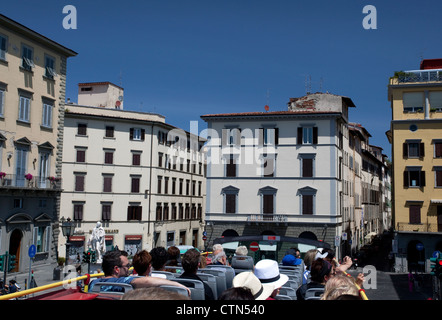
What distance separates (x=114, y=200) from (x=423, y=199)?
30.9m

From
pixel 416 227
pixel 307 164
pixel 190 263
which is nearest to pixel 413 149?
pixel 416 227

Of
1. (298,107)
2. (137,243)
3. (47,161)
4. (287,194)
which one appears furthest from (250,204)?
(47,161)

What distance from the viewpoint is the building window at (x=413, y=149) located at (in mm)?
40688

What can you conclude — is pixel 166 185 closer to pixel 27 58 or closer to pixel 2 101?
pixel 27 58

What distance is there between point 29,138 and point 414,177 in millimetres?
31139

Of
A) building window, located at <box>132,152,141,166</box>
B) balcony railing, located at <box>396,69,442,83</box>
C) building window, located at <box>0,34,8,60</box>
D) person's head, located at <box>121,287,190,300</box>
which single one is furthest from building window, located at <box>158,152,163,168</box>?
person's head, located at <box>121,287,190,300</box>

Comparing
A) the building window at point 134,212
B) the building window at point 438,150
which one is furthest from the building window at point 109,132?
the building window at point 438,150

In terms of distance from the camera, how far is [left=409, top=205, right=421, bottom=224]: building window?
132ft

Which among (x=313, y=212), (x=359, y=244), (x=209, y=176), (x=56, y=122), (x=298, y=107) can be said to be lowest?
(x=359, y=244)

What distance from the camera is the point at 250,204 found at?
4544cm

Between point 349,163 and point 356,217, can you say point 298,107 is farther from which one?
point 356,217

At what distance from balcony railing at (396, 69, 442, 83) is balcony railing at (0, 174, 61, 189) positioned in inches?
1185

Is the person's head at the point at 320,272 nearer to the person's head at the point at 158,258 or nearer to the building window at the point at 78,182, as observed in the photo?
the person's head at the point at 158,258

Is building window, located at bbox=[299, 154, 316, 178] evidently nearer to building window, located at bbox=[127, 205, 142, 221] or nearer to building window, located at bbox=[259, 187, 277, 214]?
building window, located at bbox=[259, 187, 277, 214]
